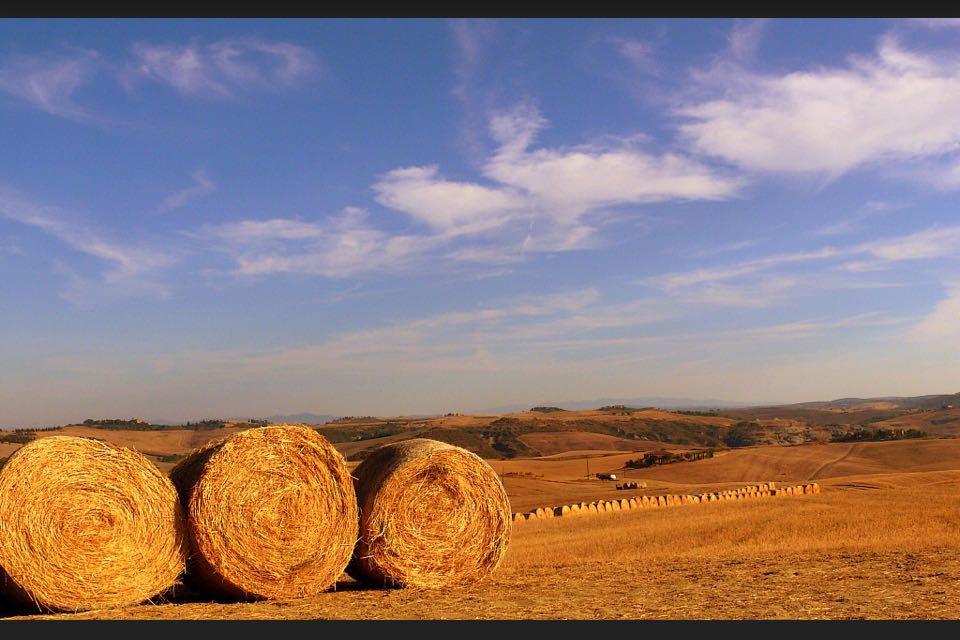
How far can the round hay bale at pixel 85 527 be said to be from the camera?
8477 millimetres

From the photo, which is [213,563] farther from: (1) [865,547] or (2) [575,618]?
(1) [865,547]

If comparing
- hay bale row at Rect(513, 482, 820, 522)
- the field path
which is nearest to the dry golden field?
hay bale row at Rect(513, 482, 820, 522)

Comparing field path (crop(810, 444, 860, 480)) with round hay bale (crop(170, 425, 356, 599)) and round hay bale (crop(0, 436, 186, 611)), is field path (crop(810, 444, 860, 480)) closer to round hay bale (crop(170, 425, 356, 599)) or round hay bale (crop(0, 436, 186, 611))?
round hay bale (crop(170, 425, 356, 599))

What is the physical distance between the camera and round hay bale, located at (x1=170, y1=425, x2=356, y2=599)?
30.6 ft

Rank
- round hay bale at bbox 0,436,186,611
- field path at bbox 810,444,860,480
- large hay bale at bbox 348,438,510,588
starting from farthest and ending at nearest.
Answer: field path at bbox 810,444,860,480 < large hay bale at bbox 348,438,510,588 < round hay bale at bbox 0,436,186,611

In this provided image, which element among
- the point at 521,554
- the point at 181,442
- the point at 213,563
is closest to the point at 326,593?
the point at 213,563

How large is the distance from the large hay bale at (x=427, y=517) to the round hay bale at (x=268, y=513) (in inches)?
16.2

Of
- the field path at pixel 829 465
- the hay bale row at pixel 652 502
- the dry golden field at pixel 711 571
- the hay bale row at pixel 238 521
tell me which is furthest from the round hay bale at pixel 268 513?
the field path at pixel 829 465

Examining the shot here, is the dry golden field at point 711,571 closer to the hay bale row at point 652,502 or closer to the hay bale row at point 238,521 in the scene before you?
the hay bale row at point 238,521

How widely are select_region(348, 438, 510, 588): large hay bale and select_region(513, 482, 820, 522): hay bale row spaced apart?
10.4m

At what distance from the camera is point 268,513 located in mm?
9656

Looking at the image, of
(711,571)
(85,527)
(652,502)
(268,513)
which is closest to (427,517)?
(268,513)

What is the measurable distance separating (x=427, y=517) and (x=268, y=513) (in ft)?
6.76

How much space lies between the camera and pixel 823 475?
134 ft
